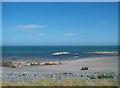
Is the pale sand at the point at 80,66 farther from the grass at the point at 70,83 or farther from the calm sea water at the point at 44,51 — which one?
the grass at the point at 70,83

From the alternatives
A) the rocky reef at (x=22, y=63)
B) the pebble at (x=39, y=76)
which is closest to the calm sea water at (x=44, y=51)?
the rocky reef at (x=22, y=63)

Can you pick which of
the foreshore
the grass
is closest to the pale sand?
the foreshore

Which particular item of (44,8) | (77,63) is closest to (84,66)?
(77,63)

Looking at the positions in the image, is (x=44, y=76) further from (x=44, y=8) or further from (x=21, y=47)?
(x=44, y=8)

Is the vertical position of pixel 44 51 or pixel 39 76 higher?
pixel 44 51

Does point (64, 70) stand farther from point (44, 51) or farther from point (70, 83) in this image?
point (44, 51)

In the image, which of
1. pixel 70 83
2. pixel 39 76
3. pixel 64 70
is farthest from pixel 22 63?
pixel 70 83
